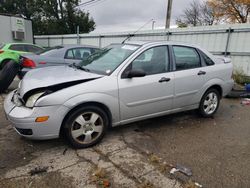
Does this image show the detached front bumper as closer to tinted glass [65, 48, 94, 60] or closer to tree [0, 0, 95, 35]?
tinted glass [65, 48, 94, 60]

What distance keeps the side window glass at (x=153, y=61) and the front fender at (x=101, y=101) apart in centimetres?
65

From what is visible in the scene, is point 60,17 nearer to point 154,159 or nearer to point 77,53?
point 77,53

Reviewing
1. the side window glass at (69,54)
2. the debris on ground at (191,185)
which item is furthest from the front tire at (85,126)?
the side window glass at (69,54)

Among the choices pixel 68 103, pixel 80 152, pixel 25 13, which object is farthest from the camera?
pixel 25 13

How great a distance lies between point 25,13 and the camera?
30953 millimetres

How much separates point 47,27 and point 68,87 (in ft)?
93.2

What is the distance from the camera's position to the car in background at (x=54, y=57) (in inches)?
235

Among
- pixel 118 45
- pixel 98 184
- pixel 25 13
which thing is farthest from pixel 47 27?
pixel 98 184

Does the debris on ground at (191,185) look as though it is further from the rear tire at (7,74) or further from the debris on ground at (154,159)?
the rear tire at (7,74)

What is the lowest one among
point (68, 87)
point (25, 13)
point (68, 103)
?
point (68, 103)

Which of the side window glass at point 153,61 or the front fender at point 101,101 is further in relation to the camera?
the side window glass at point 153,61

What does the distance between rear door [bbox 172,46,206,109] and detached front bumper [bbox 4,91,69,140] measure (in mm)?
2077

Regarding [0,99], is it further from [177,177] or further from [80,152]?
[177,177]

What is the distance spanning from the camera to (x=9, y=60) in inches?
309
